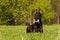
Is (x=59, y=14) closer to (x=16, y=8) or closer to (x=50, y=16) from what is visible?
(x=50, y=16)

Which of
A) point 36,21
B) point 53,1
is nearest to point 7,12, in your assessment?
point 36,21

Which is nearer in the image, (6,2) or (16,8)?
(6,2)

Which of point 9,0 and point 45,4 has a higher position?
point 9,0

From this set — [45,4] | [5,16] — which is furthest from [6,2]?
[45,4]

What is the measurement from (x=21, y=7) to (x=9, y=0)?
6.75 m

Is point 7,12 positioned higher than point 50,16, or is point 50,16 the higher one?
point 7,12

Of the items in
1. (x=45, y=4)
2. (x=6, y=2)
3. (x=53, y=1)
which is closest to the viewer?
(x=6, y=2)

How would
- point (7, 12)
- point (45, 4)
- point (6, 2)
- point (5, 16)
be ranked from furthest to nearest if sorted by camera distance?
point (45, 4), point (7, 12), point (5, 16), point (6, 2)

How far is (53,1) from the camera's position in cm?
6619

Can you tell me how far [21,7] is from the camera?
2798 cm

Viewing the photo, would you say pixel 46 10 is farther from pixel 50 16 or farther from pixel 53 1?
pixel 53 1

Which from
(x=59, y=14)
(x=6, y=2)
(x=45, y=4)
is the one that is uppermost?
(x=6, y=2)

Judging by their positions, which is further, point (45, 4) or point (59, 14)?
point (59, 14)

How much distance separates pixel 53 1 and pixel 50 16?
13.5m
